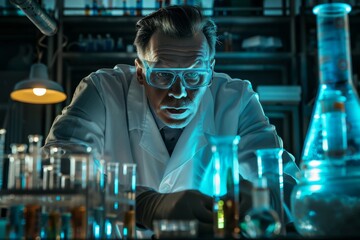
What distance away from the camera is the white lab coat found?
1569 millimetres

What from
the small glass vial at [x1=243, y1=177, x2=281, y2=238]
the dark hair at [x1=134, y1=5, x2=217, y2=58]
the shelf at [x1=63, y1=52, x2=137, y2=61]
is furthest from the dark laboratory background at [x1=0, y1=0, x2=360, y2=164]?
the small glass vial at [x1=243, y1=177, x2=281, y2=238]

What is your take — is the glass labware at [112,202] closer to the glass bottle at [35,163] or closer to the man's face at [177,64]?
the glass bottle at [35,163]

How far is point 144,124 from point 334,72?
0.93m

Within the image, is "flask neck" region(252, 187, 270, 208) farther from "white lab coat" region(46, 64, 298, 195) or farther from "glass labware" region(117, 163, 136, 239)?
"white lab coat" region(46, 64, 298, 195)

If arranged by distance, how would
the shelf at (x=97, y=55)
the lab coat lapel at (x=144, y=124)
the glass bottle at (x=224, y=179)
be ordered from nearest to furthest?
1. the glass bottle at (x=224, y=179)
2. the lab coat lapel at (x=144, y=124)
3. the shelf at (x=97, y=55)

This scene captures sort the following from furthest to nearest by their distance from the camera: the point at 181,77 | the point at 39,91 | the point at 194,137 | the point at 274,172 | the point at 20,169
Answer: the point at 39,91 → the point at 194,137 → the point at 181,77 → the point at 274,172 → the point at 20,169

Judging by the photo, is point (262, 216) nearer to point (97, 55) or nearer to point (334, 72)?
point (334, 72)

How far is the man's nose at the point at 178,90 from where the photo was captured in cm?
143

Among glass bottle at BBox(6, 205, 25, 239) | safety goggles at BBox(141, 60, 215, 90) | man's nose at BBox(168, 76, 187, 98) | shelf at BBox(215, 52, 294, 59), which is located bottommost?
glass bottle at BBox(6, 205, 25, 239)

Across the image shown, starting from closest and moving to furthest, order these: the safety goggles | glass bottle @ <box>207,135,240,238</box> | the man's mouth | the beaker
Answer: glass bottle @ <box>207,135,240,238</box> < the beaker < the safety goggles < the man's mouth

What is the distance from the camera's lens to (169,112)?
1542mm

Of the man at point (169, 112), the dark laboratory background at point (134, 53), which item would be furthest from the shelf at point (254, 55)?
the man at point (169, 112)

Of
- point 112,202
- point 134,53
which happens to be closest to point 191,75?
point 112,202

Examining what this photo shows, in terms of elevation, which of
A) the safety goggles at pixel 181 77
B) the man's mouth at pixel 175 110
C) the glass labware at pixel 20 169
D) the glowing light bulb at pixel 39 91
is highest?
the glowing light bulb at pixel 39 91
